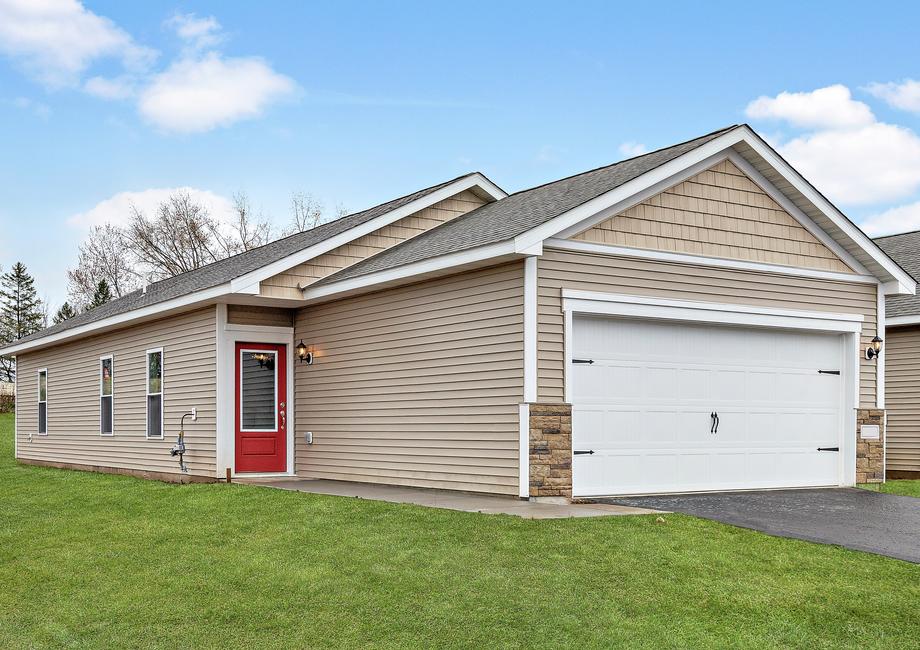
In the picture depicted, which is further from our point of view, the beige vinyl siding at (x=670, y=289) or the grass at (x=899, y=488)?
the grass at (x=899, y=488)

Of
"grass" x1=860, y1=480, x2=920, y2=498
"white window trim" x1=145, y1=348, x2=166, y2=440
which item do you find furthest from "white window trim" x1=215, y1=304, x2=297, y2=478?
"grass" x1=860, y1=480, x2=920, y2=498

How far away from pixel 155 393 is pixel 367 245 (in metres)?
4.50

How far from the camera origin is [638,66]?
19.0 metres

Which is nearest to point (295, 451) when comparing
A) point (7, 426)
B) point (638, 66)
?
point (638, 66)

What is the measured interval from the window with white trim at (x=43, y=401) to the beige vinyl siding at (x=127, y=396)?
0.23 m

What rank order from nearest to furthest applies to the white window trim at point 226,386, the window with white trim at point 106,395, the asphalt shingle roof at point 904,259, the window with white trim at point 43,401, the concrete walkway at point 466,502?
the concrete walkway at point 466,502
the white window trim at point 226,386
the asphalt shingle roof at point 904,259
the window with white trim at point 106,395
the window with white trim at point 43,401

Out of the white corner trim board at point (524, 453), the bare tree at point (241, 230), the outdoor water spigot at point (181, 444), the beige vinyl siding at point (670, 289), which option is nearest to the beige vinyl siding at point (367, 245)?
the outdoor water spigot at point (181, 444)

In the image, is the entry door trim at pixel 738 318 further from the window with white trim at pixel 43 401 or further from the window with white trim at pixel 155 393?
the window with white trim at pixel 43 401

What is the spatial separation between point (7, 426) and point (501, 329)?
2690 cm

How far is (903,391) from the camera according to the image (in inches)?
639

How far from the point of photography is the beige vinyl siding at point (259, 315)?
13.8m

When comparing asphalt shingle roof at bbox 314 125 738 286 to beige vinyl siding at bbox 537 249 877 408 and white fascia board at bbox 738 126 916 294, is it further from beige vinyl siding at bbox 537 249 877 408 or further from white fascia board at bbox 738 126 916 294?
beige vinyl siding at bbox 537 249 877 408

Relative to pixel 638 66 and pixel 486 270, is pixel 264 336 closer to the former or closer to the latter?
pixel 486 270

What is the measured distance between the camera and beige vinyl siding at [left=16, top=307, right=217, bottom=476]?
1403cm
